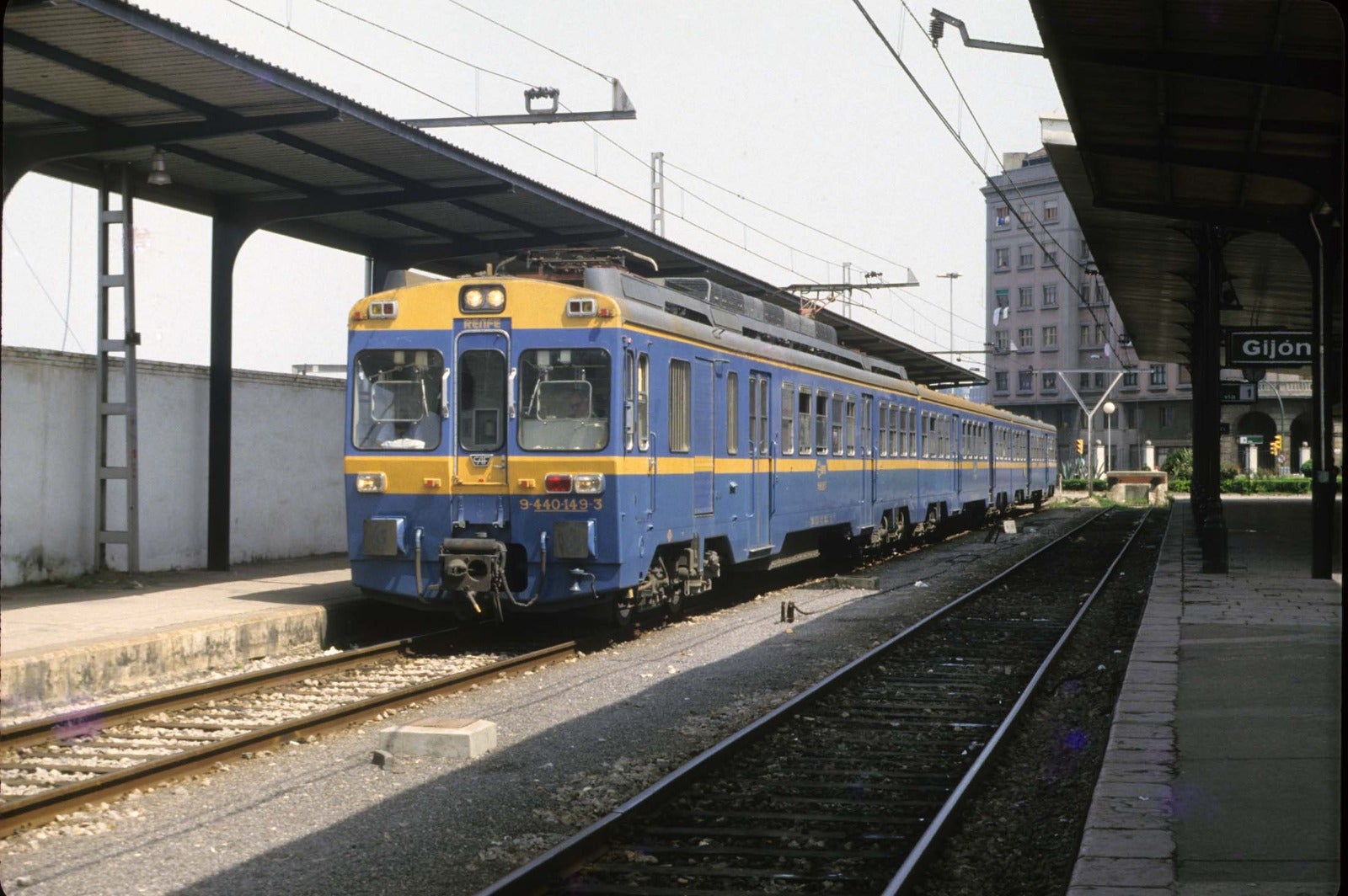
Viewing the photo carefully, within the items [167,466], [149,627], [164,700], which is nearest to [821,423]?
[167,466]

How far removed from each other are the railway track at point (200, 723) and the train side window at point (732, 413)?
355cm

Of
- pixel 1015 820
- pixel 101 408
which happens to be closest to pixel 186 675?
pixel 101 408

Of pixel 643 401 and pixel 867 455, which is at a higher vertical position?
pixel 643 401

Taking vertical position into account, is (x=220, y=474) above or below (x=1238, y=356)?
below

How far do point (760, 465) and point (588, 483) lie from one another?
4.01 meters

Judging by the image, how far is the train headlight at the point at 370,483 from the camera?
39.5 feet

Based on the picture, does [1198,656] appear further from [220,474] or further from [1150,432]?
[1150,432]

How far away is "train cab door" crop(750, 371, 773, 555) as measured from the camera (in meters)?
15.0

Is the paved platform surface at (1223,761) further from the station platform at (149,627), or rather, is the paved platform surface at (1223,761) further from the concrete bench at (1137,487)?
the concrete bench at (1137,487)

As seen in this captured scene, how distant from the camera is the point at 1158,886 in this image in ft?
16.3

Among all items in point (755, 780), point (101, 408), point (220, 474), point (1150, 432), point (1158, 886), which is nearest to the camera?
point (1158, 886)

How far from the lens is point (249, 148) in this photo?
14281 mm

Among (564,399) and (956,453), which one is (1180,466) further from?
(564,399)

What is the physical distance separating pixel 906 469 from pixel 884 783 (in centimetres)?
1589
